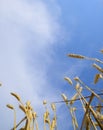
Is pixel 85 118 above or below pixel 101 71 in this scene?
below

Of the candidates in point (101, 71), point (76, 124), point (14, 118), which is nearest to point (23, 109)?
point (14, 118)

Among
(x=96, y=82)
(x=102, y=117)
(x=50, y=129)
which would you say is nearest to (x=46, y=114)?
(x=50, y=129)

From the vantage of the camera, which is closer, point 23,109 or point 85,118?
point 85,118

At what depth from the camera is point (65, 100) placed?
1.15 metres

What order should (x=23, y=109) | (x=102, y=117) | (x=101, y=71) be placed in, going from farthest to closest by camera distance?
1. (x=23, y=109)
2. (x=101, y=71)
3. (x=102, y=117)

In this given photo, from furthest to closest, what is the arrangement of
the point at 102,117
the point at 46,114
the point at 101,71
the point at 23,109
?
the point at 46,114 → the point at 23,109 → the point at 101,71 → the point at 102,117

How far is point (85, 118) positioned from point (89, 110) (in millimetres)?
29

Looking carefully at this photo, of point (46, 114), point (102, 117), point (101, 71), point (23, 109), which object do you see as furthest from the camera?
point (46, 114)

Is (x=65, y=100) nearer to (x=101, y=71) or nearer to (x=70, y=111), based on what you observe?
(x=70, y=111)

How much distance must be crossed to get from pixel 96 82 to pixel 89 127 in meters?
0.22

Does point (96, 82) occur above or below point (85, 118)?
above

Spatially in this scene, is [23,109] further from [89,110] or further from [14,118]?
[89,110]

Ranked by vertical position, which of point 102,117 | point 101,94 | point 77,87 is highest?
point 77,87

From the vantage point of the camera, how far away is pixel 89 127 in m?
0.93
